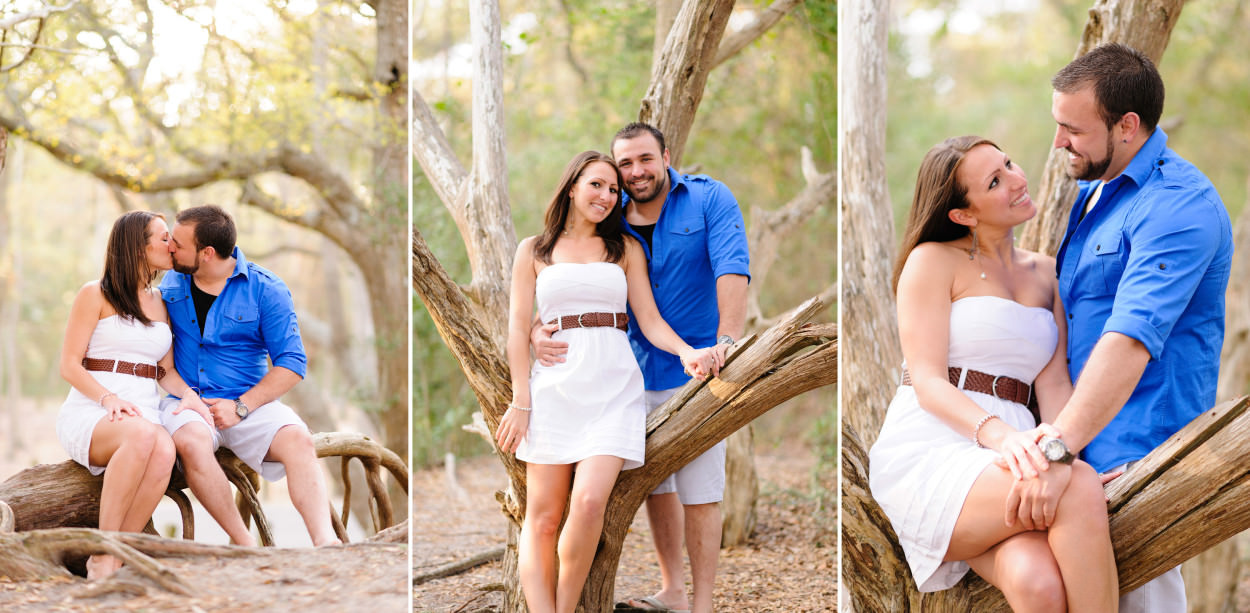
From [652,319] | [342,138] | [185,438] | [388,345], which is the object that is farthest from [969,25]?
[185,438]

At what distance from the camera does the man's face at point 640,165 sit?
3.07 meters

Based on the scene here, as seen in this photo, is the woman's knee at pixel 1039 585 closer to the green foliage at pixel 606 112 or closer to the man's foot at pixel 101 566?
the man's foot at pixel 101 566

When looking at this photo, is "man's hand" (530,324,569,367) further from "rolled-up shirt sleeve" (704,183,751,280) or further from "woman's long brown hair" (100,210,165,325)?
"woman's long brown hair" (100,210,165,325)

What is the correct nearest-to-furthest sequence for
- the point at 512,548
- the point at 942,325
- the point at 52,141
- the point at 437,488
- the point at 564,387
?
the point at 942,325
the point at 564,387
the point at 512,548
the point at 437,488
the point at 52,141

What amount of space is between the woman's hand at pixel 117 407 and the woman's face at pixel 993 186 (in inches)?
100

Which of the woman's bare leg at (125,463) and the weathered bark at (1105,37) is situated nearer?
the woman's bare leg at (125,463)

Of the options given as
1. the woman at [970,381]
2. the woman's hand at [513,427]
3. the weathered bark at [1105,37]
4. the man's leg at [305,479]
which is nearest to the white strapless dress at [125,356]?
the man's leg at [305,479]

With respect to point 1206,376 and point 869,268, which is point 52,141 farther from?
point 1206,376

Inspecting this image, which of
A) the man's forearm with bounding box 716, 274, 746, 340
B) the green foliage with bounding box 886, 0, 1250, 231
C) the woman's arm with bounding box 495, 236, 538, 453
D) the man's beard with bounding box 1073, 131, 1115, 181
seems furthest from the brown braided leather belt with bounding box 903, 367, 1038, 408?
the green foliage with bounding box 886, 0, 1250, 231

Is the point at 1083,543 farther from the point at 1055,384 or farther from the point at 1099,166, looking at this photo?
the point at 1099,166

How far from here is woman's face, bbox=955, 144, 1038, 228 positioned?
7.57 ft

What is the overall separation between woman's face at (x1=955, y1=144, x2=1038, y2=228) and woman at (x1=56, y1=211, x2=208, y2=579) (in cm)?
239

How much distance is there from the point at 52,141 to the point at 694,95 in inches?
165

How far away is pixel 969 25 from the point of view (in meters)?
10.8
